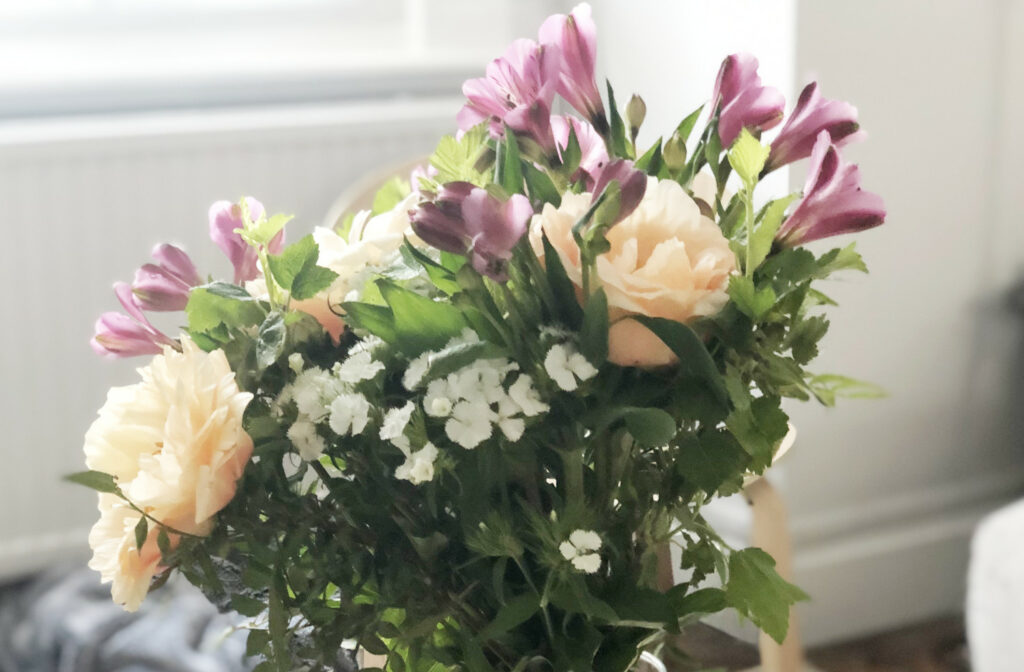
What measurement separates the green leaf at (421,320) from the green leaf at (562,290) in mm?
41

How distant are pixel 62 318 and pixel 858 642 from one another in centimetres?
150

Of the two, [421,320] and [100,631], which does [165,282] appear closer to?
[421,320]

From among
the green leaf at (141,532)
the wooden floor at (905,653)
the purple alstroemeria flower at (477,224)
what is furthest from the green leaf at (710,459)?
the wooden floor at (905,653)

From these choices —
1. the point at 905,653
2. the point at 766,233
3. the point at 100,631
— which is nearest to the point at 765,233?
the point at 766,233

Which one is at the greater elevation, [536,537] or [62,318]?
[536,537]

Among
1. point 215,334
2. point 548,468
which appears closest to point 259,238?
point 215,334

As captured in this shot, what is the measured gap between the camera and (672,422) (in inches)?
16.4

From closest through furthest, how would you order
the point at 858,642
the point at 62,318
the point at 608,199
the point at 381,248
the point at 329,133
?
the point at 608,199, the point at 381,248, the point at 62,318, the point at 329,133, the point at 858,642

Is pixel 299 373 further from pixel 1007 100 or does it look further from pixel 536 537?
pixel 1007 100

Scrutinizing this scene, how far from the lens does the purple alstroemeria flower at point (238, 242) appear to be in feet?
1.75

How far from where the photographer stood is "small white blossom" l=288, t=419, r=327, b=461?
1.45ft

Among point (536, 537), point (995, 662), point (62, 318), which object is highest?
point (536, 537)

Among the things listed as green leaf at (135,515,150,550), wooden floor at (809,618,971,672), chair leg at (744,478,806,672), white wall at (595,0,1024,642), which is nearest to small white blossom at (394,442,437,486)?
green leaf at (135,515,150,550)

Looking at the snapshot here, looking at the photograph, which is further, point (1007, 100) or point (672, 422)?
point (1007, 100)
